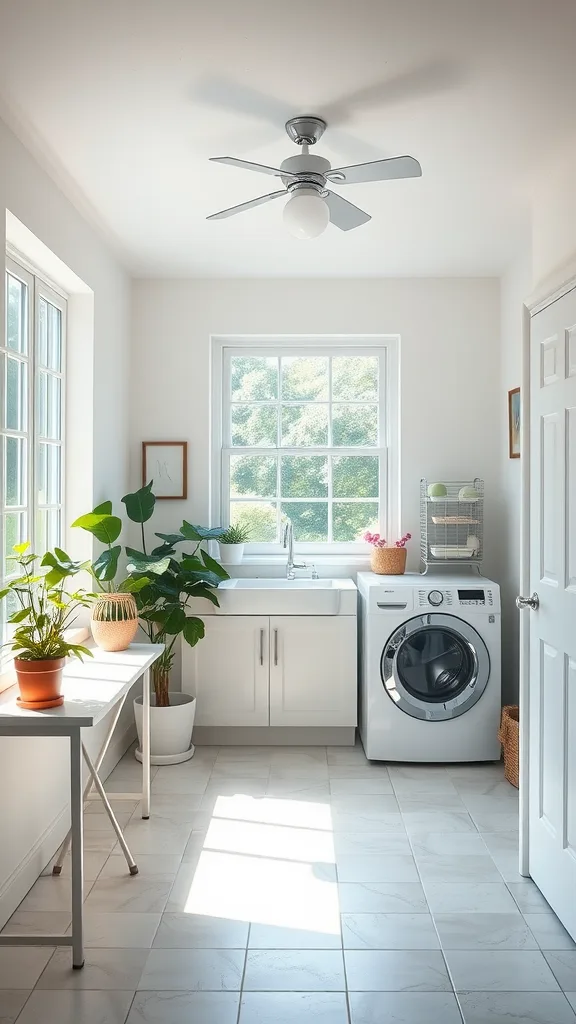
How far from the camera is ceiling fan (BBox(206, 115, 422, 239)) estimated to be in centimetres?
238

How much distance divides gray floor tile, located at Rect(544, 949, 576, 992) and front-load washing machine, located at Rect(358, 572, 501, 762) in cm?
162

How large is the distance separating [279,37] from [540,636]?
2.01 metres

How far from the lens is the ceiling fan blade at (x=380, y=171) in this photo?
2.33 metres

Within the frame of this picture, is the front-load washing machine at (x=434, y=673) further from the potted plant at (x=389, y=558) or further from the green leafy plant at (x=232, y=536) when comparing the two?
the green leafy plant at (x=232, y=536)

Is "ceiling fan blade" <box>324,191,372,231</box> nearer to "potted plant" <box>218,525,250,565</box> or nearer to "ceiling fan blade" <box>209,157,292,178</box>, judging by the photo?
"ceiling fan blade" <box>209,157,292,178</box>

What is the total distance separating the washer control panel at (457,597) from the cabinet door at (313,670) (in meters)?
0.44

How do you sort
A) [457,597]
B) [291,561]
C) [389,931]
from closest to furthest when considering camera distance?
1. [389,931]
2. [457,597]
3. [291,561]

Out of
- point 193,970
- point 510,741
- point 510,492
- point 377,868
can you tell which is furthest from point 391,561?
point 193,970

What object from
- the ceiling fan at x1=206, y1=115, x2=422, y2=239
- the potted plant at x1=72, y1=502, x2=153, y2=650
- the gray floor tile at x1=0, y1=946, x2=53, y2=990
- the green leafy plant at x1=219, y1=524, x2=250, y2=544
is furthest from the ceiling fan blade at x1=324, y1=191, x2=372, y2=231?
the gray floor tile at x1=0, y1=946, x2=53, y2=990

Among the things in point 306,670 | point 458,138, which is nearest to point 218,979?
point 306,670

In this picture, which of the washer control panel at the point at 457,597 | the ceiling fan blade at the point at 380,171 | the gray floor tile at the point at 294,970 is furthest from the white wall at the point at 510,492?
the gray floor tile at the point at 294,970

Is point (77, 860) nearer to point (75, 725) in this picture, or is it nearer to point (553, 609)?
point (75, 725)

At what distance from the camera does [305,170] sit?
2555 mm

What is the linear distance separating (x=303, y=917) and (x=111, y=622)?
133 centimetres
